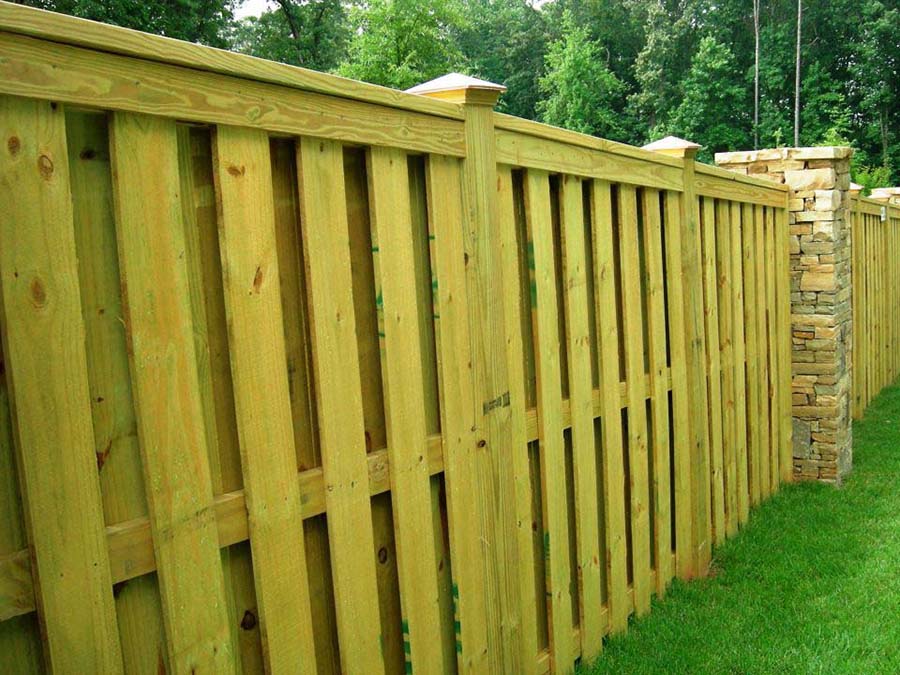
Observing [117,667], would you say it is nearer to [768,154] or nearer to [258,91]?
[258,91]

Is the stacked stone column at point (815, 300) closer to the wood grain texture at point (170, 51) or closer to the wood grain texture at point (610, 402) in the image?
the wood grain texture at point (610, 402)

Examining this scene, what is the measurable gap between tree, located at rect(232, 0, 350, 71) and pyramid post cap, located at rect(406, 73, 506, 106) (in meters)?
36.9

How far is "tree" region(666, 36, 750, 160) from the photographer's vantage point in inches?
1757

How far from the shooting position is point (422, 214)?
2492 mm

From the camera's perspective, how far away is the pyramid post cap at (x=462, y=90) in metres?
2.60

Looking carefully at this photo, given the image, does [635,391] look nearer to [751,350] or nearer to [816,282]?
[751,350]

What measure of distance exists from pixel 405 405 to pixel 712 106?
47.6m

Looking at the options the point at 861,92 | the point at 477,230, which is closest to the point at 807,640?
the point at 477,230

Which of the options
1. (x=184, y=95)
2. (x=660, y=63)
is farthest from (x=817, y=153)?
Answer: (x=660, y=63)

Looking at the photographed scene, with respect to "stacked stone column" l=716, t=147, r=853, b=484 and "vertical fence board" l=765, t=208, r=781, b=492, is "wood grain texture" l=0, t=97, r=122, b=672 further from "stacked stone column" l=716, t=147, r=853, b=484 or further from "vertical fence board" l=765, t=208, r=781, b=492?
"stacked stone column" l=716, t=147, r=853, b=484

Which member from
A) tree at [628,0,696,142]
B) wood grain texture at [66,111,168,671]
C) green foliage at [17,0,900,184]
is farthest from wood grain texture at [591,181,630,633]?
tree at [628,0,696,142]

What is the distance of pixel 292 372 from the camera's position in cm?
203

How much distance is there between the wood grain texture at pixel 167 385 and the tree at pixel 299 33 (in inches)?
1494

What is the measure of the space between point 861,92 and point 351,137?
48.1 m
